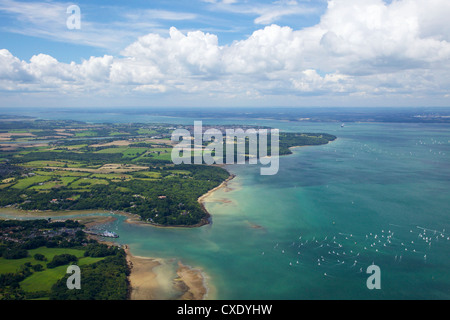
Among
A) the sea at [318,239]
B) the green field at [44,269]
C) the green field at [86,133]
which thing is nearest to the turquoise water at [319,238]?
the sea at [318,239]

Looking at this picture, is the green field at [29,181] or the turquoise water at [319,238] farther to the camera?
the green field at [29,181]

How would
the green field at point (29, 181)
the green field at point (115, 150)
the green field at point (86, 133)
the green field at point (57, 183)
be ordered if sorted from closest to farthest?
the green field at point (57, 183)
the green field at point (29, 181)
the green field at point (115, 150)
the green field at point (86, 133)

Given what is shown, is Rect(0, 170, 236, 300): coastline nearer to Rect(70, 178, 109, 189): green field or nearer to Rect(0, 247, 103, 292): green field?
Rect(0, 247, 103, 292): green field

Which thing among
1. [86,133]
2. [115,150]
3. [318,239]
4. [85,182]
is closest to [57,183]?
[85,182]

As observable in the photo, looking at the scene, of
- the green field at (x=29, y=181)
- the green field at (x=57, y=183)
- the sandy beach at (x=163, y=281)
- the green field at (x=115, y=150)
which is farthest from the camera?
the green field at (x=115, y=150)

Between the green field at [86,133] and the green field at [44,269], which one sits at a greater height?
the green field at [86,133]

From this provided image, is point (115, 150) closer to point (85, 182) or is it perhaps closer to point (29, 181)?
point (29, 181)

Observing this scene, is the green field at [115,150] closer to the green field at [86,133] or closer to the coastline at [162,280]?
the green field at [86,133]

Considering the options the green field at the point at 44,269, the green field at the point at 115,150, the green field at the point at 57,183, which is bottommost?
the green field at the point at 44,269
